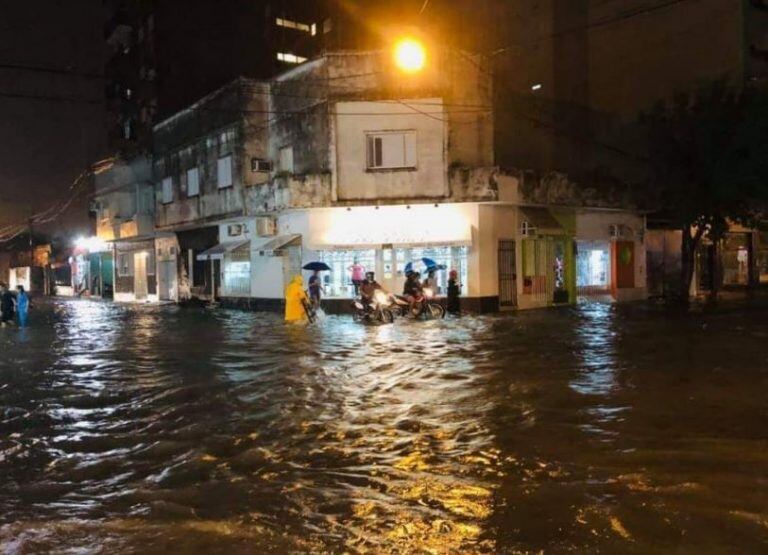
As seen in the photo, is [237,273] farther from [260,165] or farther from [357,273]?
[357,273]

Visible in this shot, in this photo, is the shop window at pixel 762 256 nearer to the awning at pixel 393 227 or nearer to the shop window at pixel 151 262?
the awning at pixel 393 227

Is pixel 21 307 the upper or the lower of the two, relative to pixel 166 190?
lower

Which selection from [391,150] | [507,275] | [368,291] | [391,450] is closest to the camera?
[391,450]

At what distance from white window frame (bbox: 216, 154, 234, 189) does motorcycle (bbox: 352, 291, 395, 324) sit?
1042cm

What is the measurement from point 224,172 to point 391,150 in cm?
857

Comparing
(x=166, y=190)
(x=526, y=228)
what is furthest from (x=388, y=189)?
(x=166, y=190)

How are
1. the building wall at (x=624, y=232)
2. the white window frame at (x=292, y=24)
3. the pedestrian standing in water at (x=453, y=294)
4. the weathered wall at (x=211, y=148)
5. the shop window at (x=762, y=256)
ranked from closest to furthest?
the pedestrian standing in water at (x=453, y=294) < the weathered wall at (x=211, y=148) < the building wall at (x=624, y=232) < the shop window at (x=762, y=256) < the white window frame at (x=292, y=24)

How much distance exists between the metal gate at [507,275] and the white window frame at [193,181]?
14.2 m

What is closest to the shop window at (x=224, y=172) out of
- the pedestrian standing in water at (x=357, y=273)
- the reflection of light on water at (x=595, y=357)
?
the pedestrian standing in water at (x=357, y=273)

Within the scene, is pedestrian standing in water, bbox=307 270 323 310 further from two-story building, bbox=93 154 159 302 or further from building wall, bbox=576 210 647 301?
two-story building, bbox=93 154 159 302

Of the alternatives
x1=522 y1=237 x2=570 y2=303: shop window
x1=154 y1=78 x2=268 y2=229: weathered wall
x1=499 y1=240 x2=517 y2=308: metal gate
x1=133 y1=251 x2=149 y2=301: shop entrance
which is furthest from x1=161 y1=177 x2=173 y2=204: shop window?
x1=522 y1=237 x2=570 y2=303: shop window

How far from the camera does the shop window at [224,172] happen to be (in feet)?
93.6

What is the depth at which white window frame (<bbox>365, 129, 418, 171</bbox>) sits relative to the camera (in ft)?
77.7

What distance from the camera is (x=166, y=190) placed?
112ft
